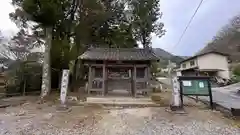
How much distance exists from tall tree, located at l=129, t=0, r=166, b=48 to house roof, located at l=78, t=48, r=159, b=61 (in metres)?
6.54

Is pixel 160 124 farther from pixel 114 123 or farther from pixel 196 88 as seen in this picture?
pixel 196 88

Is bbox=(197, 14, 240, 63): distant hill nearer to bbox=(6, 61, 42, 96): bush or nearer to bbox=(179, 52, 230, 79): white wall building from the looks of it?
bbox=(179, 52, 230, 79): white wall building

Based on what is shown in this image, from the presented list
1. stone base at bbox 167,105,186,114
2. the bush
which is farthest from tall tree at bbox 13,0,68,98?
stone base at bbox 167,105,186,114

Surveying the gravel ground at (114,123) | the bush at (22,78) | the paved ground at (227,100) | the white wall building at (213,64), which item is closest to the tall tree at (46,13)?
the bush at (22,78)

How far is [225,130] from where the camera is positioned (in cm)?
567

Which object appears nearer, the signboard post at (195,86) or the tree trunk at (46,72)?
the signboard post at (195,86)

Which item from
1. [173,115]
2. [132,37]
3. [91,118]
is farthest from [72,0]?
[173,115]

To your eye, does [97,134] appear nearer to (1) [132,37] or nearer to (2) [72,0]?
(2) [72,0]

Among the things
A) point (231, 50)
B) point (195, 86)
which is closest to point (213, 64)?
point (231, 50)

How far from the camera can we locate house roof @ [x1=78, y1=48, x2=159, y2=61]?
11.8m

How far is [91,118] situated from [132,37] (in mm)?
13200

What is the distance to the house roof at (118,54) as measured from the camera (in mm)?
11797

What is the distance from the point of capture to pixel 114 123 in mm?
6484

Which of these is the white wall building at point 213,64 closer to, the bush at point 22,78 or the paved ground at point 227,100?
the paved ground at point 227,100
